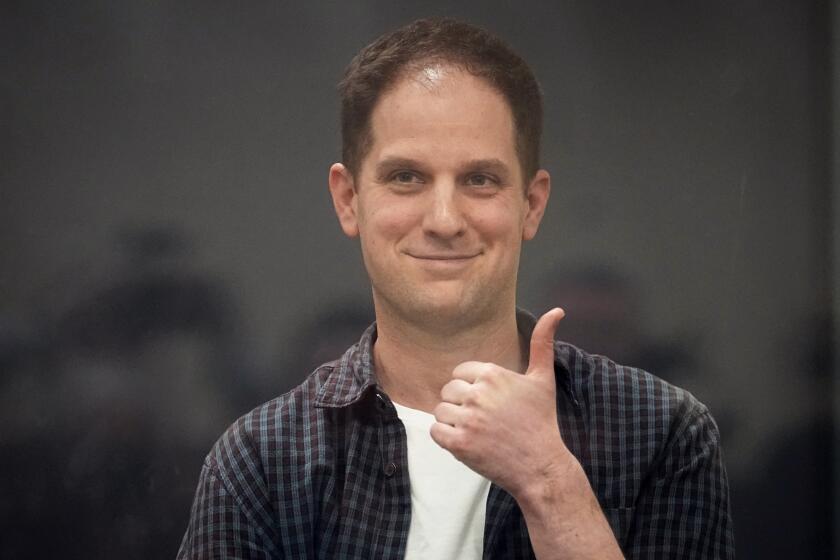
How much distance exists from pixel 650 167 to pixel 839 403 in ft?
1.88

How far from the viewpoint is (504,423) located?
1.38 metres

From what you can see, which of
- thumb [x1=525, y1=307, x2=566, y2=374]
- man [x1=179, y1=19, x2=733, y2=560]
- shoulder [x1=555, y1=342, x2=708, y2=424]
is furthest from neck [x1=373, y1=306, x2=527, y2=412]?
thumb [x1=525, y1=307, x2=566, y2=374]

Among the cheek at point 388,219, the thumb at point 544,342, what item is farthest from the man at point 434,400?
the thumb at point 544,342

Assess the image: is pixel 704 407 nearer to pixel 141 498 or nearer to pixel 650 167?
pixel 650 167

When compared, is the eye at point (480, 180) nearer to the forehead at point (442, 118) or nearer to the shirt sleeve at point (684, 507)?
the forehead at point (442, 118)

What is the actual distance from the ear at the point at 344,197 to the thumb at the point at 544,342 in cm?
45

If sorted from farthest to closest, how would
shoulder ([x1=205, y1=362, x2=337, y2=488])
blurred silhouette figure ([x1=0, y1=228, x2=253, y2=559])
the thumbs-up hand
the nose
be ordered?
1. blurred silhouette figure ([x1=0, y1=228, x2=253, y2=559])
2. shoulder ([x1=205, y1=362, x2=337, y2=488])
3. the nose
4. the thumbs-up hand

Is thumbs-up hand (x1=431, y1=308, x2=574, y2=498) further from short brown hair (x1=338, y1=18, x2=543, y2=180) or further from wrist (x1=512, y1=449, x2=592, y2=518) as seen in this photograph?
short brown hair (x1=338, y1=18, x2=543, y2=180)

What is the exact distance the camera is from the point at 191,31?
1822 mm

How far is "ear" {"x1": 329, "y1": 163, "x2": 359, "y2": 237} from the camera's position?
171cm

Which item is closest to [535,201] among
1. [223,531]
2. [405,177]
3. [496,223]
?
[496,223]

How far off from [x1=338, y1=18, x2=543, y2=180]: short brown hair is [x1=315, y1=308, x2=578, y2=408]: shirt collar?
0.94 ft

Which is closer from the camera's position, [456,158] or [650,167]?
[456,158]

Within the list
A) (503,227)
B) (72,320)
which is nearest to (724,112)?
(503,227)
